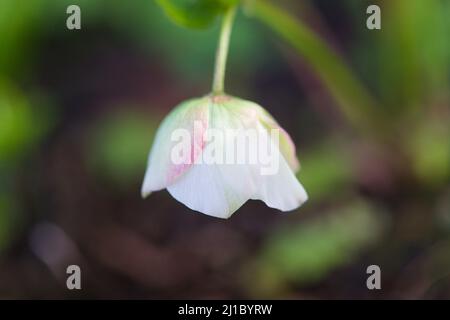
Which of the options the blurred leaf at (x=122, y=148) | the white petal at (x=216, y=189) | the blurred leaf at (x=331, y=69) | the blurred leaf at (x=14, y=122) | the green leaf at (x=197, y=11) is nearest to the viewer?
the white petal at (x=216, y=189)

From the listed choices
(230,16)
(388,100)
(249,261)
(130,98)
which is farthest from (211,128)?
(130,98)

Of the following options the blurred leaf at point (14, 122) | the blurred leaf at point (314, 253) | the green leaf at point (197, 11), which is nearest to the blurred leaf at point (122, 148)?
the blurred leaf at point (14, 122)

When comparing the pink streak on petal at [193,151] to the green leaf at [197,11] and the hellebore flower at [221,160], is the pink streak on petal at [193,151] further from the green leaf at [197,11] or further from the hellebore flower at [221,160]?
the green leaf at [197,11]

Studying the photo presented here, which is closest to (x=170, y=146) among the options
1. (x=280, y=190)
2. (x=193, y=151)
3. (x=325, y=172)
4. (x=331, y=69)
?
(x=193, y=151)

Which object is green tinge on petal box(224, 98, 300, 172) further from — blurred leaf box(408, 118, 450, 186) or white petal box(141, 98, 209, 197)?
blurred leaf box(408, 118, 450, 186)

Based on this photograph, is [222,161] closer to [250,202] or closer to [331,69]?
[331,69]

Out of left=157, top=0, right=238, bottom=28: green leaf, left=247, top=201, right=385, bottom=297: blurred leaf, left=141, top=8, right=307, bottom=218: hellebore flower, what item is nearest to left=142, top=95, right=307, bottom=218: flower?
left=141, top=8, right=307, bottom=218: hellebore flower
